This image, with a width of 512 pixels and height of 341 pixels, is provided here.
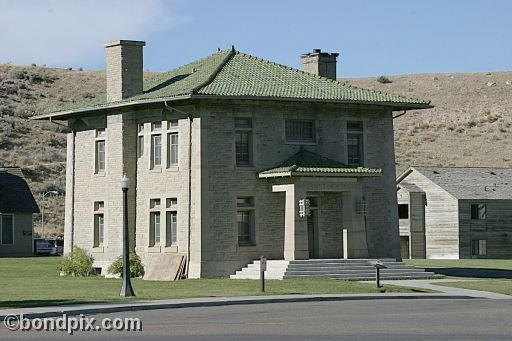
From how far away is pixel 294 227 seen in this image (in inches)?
1896

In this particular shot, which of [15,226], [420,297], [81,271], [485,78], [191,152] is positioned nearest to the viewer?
[420,297]

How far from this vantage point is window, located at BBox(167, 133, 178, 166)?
50.2 metres

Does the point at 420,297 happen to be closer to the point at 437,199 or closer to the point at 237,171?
the point at 237,171

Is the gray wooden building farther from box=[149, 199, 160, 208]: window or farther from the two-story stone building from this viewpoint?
box=[149, 199, 160, 208]: window

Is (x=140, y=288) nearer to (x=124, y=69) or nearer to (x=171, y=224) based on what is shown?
(x=171, y=224)

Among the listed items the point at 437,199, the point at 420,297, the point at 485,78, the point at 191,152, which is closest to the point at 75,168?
the point at 191,152

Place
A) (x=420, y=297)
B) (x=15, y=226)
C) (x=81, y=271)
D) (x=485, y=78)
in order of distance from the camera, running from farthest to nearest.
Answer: (x=485, y=78), (x=15, y=226), (x=81, y=271), (x=420, y=297)

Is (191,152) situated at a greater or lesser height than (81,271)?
greater

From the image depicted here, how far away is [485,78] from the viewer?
485 feet

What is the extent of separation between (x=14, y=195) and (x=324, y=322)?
57.4 meters

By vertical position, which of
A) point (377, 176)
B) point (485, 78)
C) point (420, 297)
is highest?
point (485, 78)

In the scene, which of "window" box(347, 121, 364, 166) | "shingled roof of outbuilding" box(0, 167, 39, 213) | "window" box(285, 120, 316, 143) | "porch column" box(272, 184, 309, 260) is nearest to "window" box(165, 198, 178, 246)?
"porch column" box(272, 184, 309, 260)

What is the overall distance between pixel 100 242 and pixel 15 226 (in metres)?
27.2

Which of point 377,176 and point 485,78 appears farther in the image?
point 485,78
